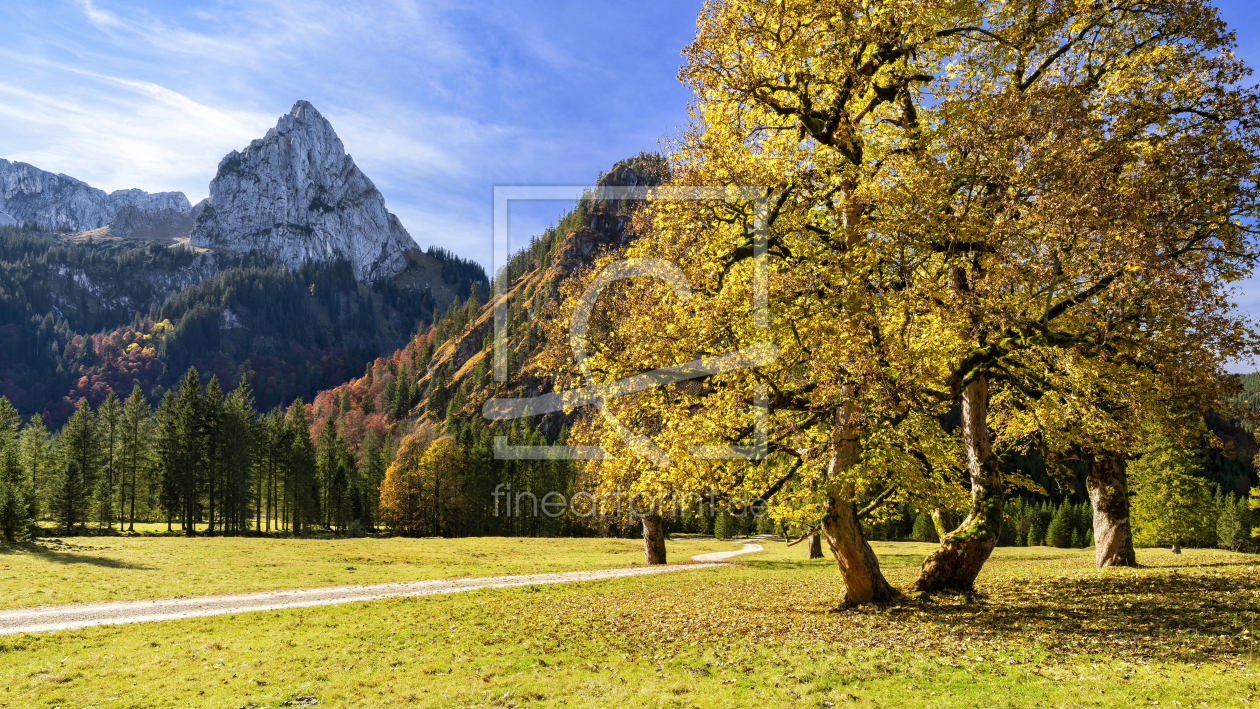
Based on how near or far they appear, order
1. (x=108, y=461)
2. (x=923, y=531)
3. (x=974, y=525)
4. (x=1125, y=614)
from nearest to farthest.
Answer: (x=1125, y=614)
(x=974, y=525)
(x=108, y=461)
(x=923, y=531)

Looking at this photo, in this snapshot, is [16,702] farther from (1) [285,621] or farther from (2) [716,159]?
(2) [716,159]

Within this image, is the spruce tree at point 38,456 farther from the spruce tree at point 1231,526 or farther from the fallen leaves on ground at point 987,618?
the spruce tree at point 1231,526

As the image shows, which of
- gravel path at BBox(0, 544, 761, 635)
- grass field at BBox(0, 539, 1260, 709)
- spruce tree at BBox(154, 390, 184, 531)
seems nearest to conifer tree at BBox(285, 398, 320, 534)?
spruce tree at BBox(154, 390, 184, 531)

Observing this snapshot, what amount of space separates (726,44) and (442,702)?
16.2 metres

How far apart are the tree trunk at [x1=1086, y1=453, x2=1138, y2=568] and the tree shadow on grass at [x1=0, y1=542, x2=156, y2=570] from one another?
42392mm

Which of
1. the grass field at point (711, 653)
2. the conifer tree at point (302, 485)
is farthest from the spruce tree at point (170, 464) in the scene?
the grass field at point (711, 653)

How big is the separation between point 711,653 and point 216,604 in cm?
1884

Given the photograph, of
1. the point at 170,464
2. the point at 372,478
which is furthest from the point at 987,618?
the point at 372,478

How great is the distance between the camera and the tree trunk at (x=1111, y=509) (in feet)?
71.5

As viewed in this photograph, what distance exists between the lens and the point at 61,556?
3391 centimetres

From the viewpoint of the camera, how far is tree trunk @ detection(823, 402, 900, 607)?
51.8 feet

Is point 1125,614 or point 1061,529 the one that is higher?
point 1125,614

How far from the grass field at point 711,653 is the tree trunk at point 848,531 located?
1.12 m
